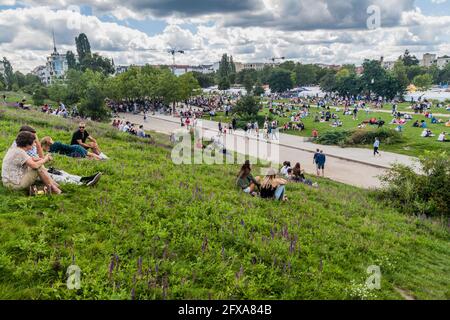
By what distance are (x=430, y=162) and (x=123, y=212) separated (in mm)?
12090

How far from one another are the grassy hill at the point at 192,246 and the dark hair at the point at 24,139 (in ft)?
3.22

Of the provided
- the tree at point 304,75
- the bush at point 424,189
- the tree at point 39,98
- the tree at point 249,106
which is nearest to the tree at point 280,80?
the tree at point 304,75

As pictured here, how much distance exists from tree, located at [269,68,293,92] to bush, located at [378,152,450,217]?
351ft

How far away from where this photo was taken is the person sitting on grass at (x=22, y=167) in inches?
255

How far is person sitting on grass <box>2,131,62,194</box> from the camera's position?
6.48 m

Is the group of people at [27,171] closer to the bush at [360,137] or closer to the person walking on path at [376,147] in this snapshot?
the person walking on path at [376,147]

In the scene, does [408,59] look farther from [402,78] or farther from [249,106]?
[249,106]

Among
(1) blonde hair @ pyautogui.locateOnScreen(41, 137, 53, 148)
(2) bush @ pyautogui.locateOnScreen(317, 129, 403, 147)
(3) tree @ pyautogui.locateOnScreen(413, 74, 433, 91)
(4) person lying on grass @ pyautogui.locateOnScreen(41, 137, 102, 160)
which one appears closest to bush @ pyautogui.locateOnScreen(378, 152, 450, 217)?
(4) person lying on grass @ pyautogui.locateOnScreen(41, 137, 102, 160)

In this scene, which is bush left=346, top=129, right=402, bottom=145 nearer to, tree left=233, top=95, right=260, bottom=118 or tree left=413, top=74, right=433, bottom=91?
tree left=233, top=95, right=260, bottom=118

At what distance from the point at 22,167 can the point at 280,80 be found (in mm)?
116063

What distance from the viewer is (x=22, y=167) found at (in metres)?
6.67
